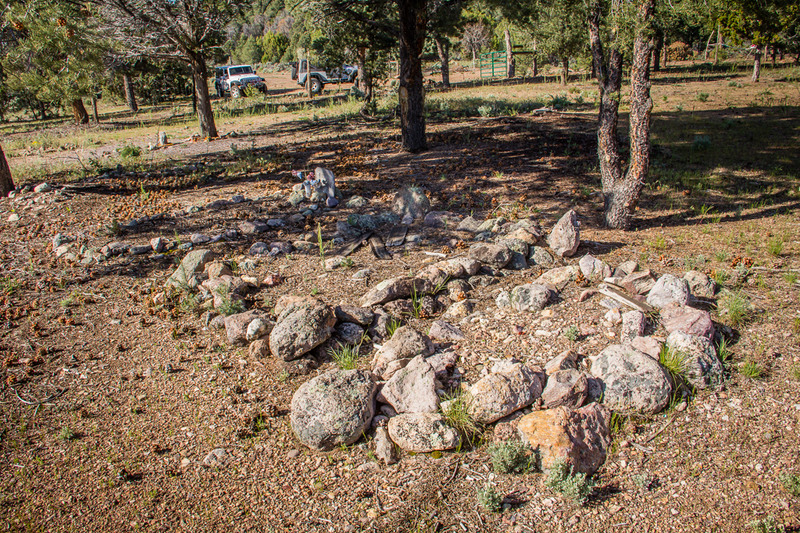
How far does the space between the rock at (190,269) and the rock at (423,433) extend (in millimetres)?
3119

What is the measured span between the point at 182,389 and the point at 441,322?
225 cm

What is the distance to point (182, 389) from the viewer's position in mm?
4016

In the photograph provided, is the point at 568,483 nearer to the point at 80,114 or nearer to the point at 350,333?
the point at 350,333

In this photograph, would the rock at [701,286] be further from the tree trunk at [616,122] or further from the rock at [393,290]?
the rock at [393,290]

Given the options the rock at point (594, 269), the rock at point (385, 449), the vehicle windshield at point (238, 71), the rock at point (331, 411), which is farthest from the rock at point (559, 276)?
the vehicle windshield at point (238, 71)

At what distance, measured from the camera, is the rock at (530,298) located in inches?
Answer: 182

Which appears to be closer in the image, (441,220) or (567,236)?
(567,236)

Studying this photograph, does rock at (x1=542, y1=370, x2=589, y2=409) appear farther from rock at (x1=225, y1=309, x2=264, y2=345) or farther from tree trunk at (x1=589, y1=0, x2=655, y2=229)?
tree trunk at (x1=589, y1=0, x2=655, y2=229)

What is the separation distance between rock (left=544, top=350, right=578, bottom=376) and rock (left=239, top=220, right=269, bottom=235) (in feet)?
14.7

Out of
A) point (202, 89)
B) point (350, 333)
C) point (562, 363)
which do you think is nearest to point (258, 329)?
point (350, 333)

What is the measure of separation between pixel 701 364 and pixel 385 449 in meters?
2.38

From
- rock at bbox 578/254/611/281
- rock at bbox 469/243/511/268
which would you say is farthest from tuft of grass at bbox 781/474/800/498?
rock at bbox 469/243/511/268

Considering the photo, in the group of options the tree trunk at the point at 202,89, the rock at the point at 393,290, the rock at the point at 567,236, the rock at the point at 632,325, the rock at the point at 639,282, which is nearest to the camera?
the rock at the point at 632,325

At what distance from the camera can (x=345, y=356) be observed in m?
4.08
